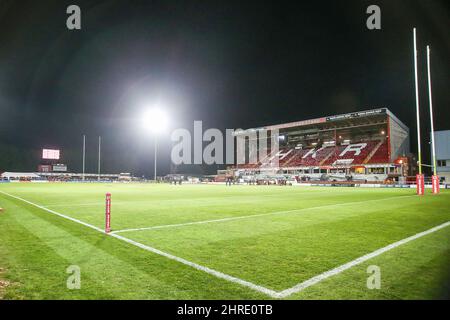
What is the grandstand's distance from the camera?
51.2 metres

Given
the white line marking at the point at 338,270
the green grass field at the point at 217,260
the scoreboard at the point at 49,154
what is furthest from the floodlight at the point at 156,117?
the white line marking at the point at 338,270

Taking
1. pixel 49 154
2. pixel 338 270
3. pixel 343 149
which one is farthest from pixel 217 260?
pixel 49 154

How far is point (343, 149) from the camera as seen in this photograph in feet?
204

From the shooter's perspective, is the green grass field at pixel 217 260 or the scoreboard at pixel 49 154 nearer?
the green grass field at pixel 217 260

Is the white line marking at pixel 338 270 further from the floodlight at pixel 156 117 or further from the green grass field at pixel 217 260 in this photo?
the floodlight at pixel 156 117

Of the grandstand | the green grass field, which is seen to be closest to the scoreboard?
the grandstand

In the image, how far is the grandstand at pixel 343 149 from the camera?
51188 mm

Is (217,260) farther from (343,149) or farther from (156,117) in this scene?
(343,149)

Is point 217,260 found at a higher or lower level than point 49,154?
lower
